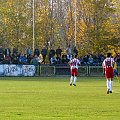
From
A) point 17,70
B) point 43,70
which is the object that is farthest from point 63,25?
point 17,70

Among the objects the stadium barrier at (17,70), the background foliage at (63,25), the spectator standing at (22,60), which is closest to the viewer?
the stadium barrier at (17,70)

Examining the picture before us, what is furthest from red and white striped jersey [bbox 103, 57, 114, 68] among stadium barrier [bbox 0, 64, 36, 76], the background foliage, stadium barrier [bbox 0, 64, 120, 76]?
the background foliage

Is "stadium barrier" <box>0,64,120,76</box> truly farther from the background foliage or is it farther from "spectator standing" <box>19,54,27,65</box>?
the background foliage

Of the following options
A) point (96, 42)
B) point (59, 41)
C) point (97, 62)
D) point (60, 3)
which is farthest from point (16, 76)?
point (60, 3)

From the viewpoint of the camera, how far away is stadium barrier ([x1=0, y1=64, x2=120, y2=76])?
55.1m

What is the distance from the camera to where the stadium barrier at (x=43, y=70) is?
55062 millimetres

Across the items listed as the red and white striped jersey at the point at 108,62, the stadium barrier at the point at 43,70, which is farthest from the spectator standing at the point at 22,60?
the red and white striped jersey at the point at 108,62

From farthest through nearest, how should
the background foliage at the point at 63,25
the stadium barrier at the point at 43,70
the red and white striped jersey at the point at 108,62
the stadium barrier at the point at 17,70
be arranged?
1. the background foliage at the point at 63,25
2. the stadium barrier at the point at 43,70
3. the stadium barrier at the point at 17,70
4. the red and white striped jersey at the point at 108,62

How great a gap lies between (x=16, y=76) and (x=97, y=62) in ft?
25.7

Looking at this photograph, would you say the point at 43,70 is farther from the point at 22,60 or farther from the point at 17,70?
the point at 17,70

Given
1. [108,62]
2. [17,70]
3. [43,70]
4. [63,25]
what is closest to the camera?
[108,62]

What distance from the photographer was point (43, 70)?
183 ft

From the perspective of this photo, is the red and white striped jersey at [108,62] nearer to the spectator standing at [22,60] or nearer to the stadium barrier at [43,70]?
the stadium barrier at [43,70]

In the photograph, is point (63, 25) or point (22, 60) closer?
point (22, 60)
